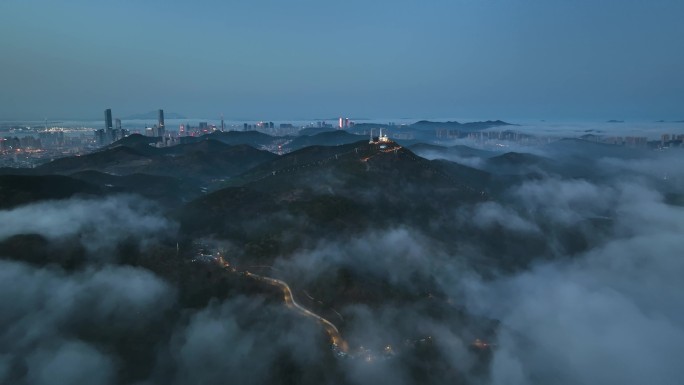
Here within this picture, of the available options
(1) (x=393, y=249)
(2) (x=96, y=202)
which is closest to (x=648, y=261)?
(1) (x=393, y=249)

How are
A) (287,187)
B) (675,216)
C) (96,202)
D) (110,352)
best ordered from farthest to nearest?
(675,216), (287,187), (96,202), (110,352)

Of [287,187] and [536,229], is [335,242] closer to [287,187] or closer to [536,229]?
[287,187]

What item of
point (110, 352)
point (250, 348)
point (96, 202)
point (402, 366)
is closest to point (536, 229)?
point (402, 366)

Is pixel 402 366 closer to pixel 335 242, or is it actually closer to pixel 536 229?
pixel 335 242

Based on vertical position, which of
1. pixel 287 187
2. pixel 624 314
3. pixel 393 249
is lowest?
pixel 624 314

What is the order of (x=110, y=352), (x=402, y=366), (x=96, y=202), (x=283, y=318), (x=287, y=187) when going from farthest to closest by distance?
(x=287, y=187) < (x=96, y=202) < (x=283, y=318) < (x=402, y=366) < (x=110, y=352)

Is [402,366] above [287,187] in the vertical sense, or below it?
below

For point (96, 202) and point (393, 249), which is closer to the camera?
point (393, 249)

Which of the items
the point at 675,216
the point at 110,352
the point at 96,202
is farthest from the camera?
the point at 675,216

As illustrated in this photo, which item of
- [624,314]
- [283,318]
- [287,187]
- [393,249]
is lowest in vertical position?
[624,314]
